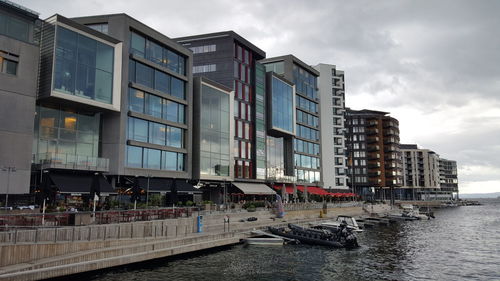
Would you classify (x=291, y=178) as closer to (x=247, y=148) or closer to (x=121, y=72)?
(x=247, y=148)

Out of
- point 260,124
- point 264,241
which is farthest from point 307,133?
point 264,241

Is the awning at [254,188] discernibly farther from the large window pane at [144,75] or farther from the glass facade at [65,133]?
the glass facade at [65,133]

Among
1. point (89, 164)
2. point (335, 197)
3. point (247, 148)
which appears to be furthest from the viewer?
point (335, 197)

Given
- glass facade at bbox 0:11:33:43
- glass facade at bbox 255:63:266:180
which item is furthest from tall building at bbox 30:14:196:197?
glass facade at bbox 255:63:266:180

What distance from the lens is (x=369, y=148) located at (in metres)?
164

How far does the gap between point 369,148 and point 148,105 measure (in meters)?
126

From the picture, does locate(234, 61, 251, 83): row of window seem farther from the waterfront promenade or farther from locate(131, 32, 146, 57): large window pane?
the waterfront promenade

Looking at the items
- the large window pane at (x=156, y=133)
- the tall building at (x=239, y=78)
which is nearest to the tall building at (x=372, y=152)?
the tall building at (x=239, y=78)

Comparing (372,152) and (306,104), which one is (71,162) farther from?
(372,152)

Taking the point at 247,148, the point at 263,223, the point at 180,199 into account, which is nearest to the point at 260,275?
the point at 263,223

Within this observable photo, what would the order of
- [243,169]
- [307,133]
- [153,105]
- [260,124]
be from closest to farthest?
[153,105]
[243,169]
[260,124]
[307,133]

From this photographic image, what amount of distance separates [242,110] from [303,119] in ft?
90.7

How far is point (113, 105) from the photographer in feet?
159

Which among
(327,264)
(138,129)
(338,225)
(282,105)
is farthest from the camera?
(282,105)
